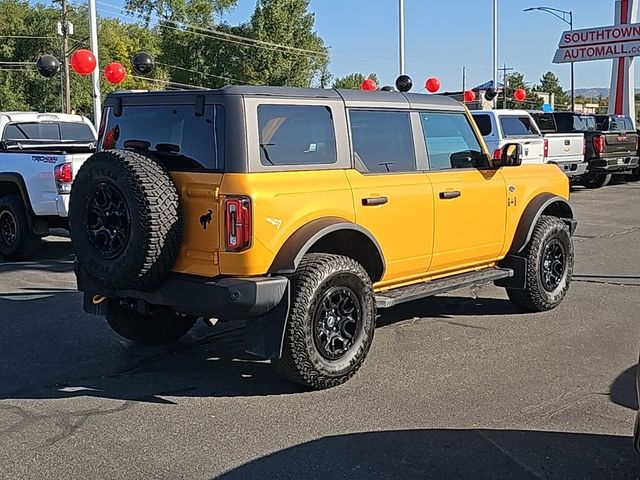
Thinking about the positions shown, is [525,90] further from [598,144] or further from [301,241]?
[301,241]

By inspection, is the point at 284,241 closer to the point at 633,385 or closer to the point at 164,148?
the point at 164,148

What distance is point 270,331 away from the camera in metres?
4.98

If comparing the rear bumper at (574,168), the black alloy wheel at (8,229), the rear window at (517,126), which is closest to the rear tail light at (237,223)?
the black alloy wheel at (8,229)

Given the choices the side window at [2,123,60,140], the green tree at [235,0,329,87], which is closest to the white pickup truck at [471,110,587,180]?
the side window at [2,123,60,140]

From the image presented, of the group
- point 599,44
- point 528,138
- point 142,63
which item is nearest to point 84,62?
point 142,63

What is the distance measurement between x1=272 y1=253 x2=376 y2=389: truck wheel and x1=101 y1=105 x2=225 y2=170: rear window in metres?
0.92

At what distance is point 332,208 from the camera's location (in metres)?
5.36

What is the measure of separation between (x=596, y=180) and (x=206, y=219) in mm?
18461

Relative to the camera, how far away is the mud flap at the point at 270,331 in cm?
496

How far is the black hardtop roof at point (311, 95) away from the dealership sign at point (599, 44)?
25.3 meters

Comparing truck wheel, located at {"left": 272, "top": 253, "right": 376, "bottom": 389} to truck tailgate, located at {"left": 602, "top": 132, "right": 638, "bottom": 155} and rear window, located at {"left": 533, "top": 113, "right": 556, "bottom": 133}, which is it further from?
rear window, located at {"left": 533, "top": 113, "right": 556, "bottom": 133}

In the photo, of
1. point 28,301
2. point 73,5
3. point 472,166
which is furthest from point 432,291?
point 73,5

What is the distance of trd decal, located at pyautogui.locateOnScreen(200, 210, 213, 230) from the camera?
195 inches

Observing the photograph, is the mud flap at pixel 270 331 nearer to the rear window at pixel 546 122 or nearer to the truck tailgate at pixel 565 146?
the truck tailgate at pixel 565 146
